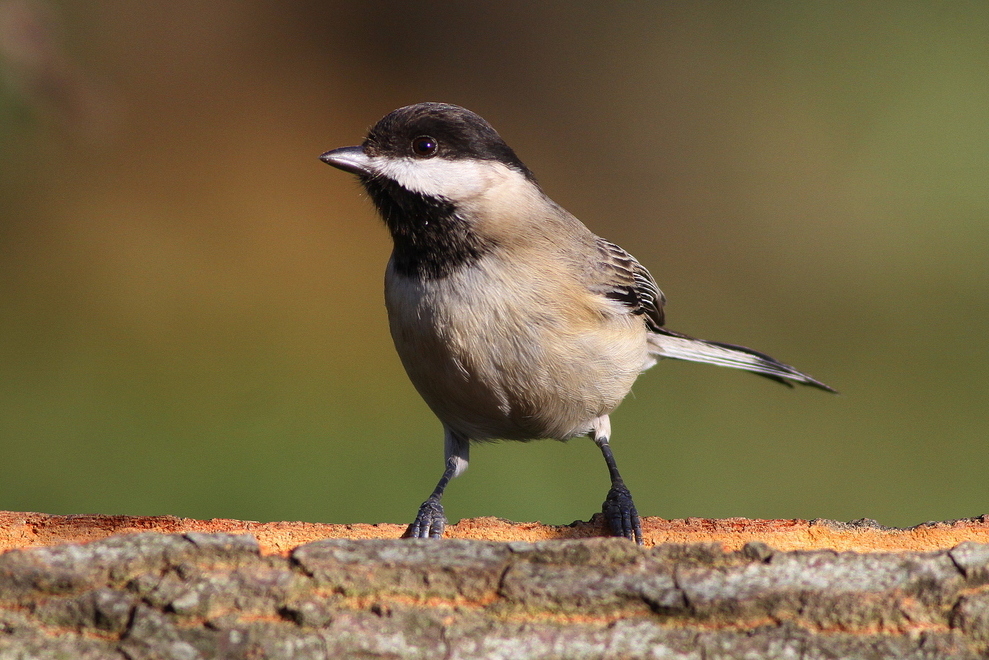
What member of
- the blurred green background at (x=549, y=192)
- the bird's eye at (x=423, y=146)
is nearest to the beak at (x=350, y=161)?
the bird's eye at (x=423, y=146)

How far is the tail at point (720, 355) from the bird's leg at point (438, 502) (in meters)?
0.95

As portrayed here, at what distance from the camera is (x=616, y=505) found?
9.57 ft

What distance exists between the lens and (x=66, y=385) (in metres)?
5.33

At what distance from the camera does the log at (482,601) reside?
1632mm

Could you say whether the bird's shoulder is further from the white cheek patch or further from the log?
the log

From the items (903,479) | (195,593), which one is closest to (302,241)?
(903,479)

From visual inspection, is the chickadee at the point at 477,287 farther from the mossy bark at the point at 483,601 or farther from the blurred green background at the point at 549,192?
the blurred green background at the point at 549,192

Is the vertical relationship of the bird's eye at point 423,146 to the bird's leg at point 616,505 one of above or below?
above

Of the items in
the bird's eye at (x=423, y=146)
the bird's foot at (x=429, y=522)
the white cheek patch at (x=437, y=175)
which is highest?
the bird's eye at (x=423, y=146)

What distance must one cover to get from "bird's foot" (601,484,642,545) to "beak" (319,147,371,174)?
1.36m

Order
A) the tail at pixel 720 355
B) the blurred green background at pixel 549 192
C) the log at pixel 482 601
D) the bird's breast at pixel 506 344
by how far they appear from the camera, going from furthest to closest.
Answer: the blurred green background at pixel 549 192 < the tail at pixel 720 355 < the bird's breast at pixel 506 344 < the log at pixel 482 601

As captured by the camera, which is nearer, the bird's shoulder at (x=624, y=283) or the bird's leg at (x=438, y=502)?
the bird's leg at (x=438, y=502)

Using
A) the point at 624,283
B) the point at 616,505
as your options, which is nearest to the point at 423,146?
the point at 624,283

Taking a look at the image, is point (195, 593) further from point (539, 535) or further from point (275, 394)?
point (275, 394)
